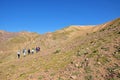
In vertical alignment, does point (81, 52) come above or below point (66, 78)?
above

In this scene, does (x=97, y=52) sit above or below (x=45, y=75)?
above

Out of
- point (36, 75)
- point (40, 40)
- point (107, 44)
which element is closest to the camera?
point (36, 75)

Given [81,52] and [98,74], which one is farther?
[81,52]

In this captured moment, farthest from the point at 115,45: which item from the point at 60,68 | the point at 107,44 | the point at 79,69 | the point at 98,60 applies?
the point at 60,68

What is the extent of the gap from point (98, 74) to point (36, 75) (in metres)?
6.31

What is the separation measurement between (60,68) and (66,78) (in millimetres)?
2675

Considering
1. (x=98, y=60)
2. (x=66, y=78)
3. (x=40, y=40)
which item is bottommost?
(x=66, y=78)

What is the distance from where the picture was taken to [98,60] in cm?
1731

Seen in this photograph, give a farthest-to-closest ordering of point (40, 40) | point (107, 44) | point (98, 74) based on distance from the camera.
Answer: point (40, 40), point (107, 44), point (98, 74)

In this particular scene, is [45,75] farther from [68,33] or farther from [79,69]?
[68,33]

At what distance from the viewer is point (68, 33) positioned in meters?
76.9

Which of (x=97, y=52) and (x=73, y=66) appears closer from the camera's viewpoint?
(x=73, y=66)

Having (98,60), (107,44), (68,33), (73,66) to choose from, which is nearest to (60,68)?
(73,66)

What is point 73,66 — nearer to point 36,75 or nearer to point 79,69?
point 79,69
